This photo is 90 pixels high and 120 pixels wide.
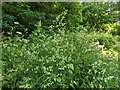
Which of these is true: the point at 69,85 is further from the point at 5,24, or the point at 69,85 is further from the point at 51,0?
the point at 51,0

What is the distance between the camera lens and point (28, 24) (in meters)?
3.70

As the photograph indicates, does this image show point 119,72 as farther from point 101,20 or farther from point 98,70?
point 101,20

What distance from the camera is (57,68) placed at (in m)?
2.05

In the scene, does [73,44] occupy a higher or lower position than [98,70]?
higher

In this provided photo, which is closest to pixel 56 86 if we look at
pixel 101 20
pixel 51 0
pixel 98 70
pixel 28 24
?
pixel 98 70

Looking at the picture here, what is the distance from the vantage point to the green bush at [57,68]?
200cm

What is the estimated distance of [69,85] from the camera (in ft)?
6.64

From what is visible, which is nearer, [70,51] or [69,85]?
[69,85]

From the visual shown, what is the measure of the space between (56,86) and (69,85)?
0.11m

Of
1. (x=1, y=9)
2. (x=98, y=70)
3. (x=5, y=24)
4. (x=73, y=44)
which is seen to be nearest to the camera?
(x=98, y=70)

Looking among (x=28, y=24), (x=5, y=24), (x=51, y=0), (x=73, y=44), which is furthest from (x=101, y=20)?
(x=73, y=44)

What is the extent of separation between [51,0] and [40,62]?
2.30 m

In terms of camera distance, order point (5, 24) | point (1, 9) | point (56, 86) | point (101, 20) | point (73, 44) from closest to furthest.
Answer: point (56, 86) < point (73, 44) < point (5, 24) < point (1, 9) < point (101, 20)

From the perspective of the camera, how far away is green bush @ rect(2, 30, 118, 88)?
6.55 feet
